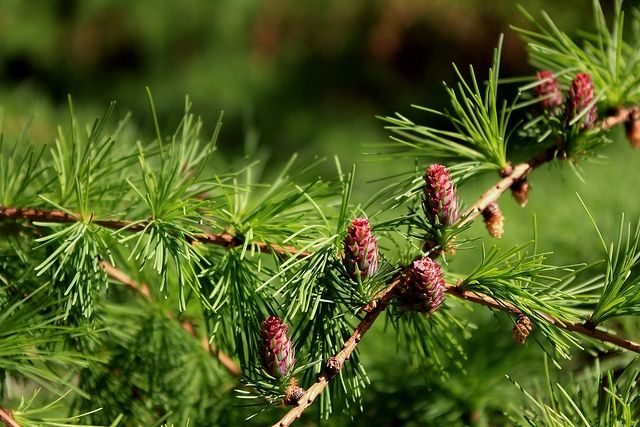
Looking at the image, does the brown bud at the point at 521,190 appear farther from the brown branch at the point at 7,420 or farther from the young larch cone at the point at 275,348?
the brown branch at the point at 7,420

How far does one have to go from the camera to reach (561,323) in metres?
0.45

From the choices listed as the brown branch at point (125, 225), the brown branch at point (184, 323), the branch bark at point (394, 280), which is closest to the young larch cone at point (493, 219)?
the branch bark at point (394, 280)

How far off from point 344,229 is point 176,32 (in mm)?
1836

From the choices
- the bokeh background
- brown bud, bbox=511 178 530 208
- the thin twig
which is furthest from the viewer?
the bokeh background

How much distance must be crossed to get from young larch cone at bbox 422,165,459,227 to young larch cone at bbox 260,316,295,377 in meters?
0.11

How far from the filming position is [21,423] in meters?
0.48

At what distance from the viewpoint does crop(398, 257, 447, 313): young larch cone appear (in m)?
0.44

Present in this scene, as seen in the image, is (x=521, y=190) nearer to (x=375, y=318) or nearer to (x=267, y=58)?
(x=375, y=318)

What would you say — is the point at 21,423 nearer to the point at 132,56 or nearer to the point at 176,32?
the point at 176,32

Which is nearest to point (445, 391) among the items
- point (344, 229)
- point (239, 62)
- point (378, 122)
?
point (344, 229)

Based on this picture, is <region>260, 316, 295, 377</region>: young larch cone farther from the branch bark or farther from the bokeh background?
the bokeh background

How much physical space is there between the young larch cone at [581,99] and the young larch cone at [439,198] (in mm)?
119

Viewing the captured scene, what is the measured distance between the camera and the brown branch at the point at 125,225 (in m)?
0.52

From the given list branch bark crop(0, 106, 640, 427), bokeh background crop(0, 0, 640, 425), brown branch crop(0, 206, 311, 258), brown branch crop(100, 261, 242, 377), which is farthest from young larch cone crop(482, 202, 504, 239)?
bokeh background crop(0, 0, 640, 425)
